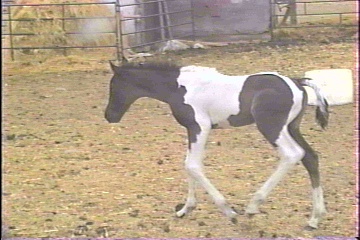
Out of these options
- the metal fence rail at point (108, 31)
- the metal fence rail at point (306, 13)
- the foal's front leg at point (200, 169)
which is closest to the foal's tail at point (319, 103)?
the foal's front leg at point (200, 169)

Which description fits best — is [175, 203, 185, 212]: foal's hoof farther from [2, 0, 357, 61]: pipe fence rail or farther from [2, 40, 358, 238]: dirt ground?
[2, 0, 357, 61]: pipe fence rail

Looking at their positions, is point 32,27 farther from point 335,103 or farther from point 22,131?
point 335,103

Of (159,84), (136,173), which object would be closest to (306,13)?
(136,173)

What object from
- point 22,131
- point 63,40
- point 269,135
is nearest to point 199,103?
point 269,135

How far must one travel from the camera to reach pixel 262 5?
885cm

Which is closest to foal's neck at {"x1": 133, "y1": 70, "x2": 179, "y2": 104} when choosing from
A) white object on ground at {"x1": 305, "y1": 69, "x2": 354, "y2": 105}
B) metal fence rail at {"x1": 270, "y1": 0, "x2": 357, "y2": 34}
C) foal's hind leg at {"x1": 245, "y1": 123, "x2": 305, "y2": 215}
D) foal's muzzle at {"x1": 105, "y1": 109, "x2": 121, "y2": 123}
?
foal's muzzle at {"x1": 105, "y1": 109, "x2": 121, "y2": 123}

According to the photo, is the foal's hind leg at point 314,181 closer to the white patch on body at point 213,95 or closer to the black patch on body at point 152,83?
the white patch on body at point 213,95

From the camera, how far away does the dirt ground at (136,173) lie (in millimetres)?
3648

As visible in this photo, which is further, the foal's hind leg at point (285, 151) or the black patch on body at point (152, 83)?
the black patch on body at point (152, 83)

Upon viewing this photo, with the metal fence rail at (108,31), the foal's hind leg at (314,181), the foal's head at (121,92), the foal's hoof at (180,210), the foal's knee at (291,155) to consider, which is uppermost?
the metal fence rail at (108,31)

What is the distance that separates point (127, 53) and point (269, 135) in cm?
569

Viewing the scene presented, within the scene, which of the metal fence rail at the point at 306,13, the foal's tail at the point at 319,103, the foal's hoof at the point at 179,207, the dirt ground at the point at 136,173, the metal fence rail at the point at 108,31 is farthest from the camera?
the metal fence rail at the point at 306,13

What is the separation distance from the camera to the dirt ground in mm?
3648

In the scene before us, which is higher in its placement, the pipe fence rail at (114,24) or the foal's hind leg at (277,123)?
the pipe fence rail at (114,24)
